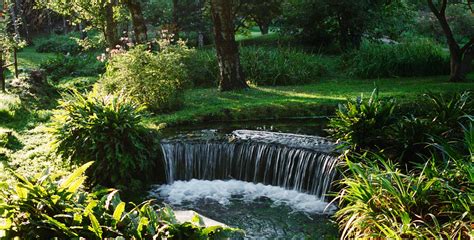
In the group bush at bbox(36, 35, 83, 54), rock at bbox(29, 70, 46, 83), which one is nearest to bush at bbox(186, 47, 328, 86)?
rock at bbox(29, 70, 46, 83)

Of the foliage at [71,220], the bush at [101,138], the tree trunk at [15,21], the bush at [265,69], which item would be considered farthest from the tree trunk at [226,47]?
the foliage at [71,220]

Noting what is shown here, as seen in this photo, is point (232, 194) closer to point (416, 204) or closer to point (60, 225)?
point (416, 204)

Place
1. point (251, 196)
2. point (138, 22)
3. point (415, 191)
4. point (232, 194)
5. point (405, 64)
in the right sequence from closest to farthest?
point (415, 191) → point (251, 196) → point (232, 194) → point (138, 22) → point (405, 64)

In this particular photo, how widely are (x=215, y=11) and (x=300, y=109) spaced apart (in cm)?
363

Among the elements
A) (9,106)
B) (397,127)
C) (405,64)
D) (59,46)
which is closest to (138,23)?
(9,106)

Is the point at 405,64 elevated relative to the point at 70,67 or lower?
elevated

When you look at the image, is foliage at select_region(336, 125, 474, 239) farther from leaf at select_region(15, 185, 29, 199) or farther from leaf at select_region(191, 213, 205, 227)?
leaf at select_region(15, 185, 29, 199)

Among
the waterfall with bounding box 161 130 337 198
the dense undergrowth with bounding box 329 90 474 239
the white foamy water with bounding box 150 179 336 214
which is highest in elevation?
the dense undergrowth with bounding box 329 90 474 239

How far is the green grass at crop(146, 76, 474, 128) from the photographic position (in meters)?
10.3

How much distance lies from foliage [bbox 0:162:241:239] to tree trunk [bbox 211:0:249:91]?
8.50m

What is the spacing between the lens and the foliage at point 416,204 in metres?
4.44

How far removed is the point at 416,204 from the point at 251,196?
3.33 metres

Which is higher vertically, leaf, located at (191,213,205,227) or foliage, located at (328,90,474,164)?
foliage, located at (328,90,474,164)

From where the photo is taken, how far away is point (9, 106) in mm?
10719
